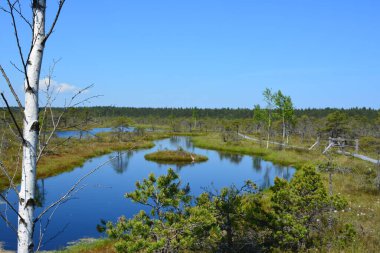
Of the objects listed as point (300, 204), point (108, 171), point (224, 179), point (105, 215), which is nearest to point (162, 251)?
point (300, 204)

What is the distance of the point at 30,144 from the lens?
2973 millimetres

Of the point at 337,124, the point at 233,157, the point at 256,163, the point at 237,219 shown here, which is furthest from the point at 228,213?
the point at 337,124

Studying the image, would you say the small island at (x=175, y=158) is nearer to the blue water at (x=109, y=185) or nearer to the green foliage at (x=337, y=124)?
the blue water at (x=109, y=185)

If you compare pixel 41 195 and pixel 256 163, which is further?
pixel 256 163

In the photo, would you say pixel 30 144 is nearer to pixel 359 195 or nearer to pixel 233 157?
pixel 359 195

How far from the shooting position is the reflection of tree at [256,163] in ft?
149

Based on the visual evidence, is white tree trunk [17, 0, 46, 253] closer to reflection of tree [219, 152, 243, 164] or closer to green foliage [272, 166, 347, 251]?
green foliage [272, 166, 347, 251]

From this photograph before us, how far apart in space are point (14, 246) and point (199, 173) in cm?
2561

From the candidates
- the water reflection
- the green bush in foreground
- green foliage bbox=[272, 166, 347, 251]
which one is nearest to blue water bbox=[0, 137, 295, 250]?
the green bush in foreground

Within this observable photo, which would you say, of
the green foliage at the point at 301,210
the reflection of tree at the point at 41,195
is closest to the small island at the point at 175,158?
the reflection of tree at the point at 41,195

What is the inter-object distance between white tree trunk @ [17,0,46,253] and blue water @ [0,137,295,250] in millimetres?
3978

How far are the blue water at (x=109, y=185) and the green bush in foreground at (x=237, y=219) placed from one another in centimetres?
145

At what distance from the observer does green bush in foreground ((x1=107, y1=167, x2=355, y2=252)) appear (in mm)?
7680

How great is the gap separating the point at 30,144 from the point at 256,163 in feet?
159
